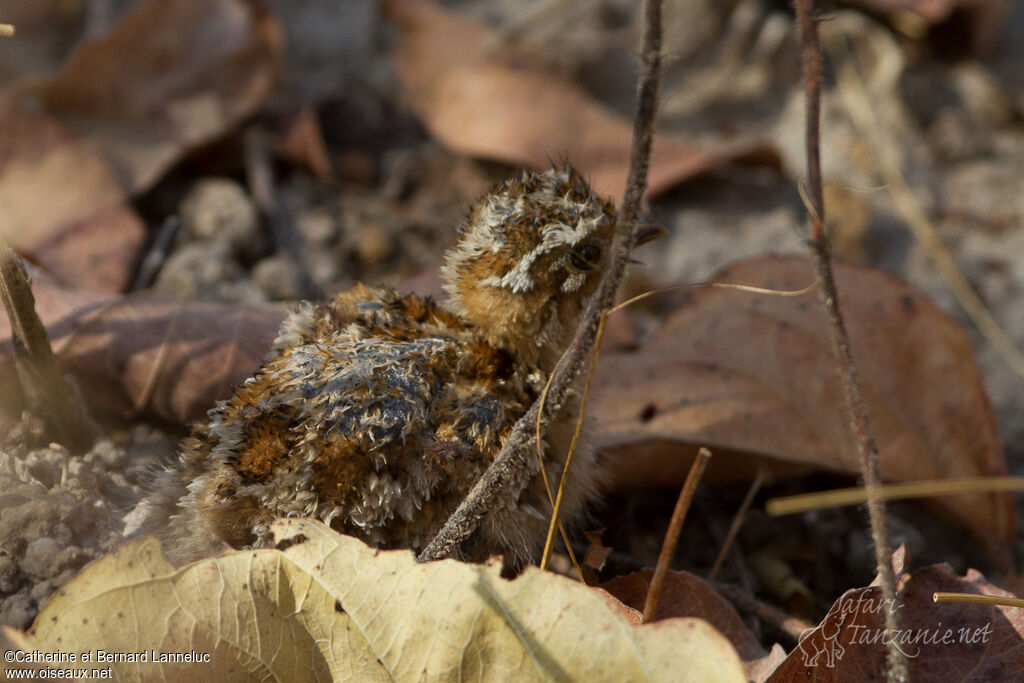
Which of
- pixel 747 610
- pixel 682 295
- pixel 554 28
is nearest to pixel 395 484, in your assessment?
pixel 747 610

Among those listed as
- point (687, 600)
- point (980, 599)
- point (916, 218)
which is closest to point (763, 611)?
point (687, 600)

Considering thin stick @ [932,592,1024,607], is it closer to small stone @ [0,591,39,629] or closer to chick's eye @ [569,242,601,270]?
chick's eye @ [569,242,601,270]

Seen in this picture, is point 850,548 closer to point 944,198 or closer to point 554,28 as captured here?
point 944,198

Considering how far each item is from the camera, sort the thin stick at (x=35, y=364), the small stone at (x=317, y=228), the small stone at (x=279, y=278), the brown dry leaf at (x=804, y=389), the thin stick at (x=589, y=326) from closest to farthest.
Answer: the thin stick at (x=589, y=326) < the thin stick at (x=35, y=364) < the brown dry leaf at (x=804, y=389) < the small stone at (x=279, y=278) < the small stone at (x=317, y=228)

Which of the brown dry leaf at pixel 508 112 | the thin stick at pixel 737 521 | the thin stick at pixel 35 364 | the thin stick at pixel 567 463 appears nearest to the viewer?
the thin stick at pixel 567 463

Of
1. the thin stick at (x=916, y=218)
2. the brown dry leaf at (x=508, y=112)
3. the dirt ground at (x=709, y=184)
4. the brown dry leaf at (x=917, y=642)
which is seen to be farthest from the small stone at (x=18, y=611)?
the thin stick at (x=916, y=218)

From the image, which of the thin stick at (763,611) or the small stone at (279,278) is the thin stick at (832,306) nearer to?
the thin stick at (763,611)
